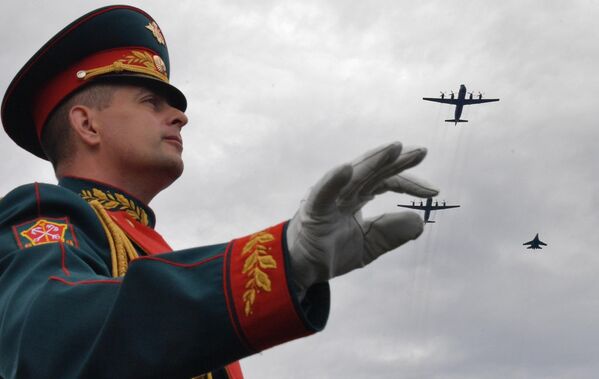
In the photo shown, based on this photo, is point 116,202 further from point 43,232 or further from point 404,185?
point 404,185

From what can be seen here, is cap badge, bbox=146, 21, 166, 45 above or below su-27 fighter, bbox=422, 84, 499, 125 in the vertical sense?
below

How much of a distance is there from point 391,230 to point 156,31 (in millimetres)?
3100

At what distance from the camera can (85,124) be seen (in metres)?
5.03

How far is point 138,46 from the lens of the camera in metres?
5.40

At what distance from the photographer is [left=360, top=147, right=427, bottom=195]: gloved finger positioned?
295 cm

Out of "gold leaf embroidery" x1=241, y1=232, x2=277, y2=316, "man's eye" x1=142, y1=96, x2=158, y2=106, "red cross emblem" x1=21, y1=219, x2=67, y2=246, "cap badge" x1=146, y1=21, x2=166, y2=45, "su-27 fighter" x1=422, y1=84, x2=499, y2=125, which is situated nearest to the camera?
"gold leaf embroidery" x1=241, y1=232, x2=277, y2=316

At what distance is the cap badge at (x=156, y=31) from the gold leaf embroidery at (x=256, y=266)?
9.02 feet

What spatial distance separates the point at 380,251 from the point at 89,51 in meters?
2.77

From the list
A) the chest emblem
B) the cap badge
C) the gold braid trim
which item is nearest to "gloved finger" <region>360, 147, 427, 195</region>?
the chest emblem

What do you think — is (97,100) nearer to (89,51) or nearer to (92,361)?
(89,51)

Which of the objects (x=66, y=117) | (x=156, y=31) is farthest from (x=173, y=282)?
(x=156, y=31)

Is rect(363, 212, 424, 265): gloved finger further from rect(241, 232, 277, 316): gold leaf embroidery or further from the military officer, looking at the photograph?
rect(241, 232, 277, 316): gold leaf embroidery

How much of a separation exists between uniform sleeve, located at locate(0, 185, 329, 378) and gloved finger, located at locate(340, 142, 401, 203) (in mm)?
317

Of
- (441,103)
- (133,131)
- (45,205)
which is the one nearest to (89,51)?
(133,131)
